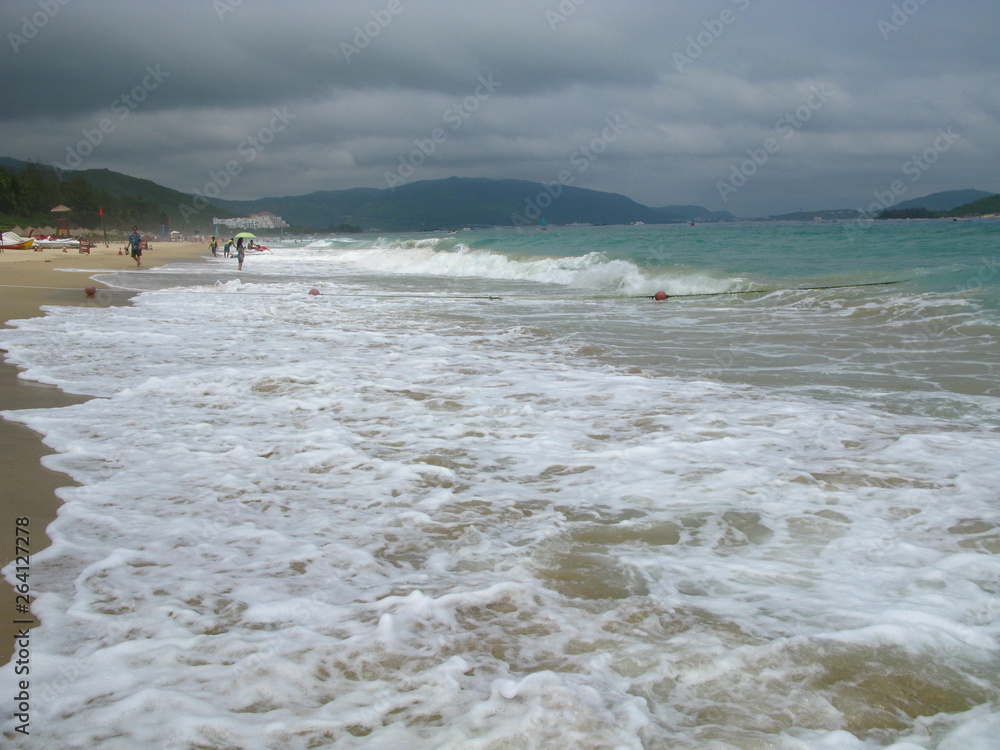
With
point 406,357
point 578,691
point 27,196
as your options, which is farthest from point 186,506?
point 27,196

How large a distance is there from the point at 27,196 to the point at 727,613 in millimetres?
99788

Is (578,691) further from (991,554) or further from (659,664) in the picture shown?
(991,554)

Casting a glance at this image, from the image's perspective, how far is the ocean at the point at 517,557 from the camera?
251 centimetres

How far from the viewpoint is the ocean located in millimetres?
2514

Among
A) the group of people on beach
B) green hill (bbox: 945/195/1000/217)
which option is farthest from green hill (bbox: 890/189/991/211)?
the group of people on beach

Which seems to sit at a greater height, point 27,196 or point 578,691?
point 27,196

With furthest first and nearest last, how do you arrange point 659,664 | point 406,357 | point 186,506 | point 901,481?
point 406,357
point 901,481
point 186,506
point 659,664

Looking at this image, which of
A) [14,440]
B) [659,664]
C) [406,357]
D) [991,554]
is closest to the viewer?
[659,664]

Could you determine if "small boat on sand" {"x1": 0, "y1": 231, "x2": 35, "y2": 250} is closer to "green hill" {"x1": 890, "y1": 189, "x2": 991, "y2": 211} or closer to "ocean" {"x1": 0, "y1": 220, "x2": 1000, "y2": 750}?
"ocean" {"x1": 0, "y1": 220, "x2": 1000, "y2": 750}

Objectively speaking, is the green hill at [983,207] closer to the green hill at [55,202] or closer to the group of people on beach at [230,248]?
the group of people on beach at [230,248]

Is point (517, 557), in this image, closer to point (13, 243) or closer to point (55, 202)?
point (13, 243)

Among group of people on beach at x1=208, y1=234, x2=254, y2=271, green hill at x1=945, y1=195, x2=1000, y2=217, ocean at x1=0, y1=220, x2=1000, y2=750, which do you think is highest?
green hill at x1=945, y1=195, x2=1000, y2=217

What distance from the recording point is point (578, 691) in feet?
8.55

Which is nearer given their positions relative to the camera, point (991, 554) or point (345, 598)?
point (345, 598)
